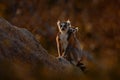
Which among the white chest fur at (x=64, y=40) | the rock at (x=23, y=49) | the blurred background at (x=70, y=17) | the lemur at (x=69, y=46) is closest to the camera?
the rock at (x=23, y=49)

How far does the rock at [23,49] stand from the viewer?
33.2ft

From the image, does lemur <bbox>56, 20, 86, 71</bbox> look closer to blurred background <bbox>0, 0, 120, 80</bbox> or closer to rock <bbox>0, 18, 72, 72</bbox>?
rock <bbox>0, 18, 72, 72</bbox>

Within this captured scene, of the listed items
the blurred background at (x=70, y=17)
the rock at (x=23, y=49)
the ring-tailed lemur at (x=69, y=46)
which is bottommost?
the rock at (x=23, y=49)

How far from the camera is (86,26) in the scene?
151ft

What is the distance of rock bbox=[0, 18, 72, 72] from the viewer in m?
10.1

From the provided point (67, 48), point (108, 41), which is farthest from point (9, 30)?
point (108, 41)

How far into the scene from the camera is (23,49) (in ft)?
36.6

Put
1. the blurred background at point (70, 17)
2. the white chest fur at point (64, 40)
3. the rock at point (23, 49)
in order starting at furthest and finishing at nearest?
the blurred background at point (70, 17) < the white chest fur at point (64, 40) < the rock at point (23, 49)

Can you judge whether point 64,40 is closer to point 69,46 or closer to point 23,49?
point 69,46

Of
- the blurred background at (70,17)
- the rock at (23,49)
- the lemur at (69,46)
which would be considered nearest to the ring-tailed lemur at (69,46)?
the lemur at (69,46)

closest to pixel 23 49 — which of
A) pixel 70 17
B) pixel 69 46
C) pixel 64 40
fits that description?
pixel 69 46

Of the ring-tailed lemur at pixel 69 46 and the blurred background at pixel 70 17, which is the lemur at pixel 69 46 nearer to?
the ring-tailed lemur at pixel 69 46

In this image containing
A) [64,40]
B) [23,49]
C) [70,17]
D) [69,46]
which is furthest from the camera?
[70,17]

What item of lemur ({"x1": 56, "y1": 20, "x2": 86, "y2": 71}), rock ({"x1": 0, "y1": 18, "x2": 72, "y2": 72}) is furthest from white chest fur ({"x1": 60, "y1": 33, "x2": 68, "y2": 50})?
rock ({"x1": 0, "y1": 18, "x2": 72, "y2": 72})
